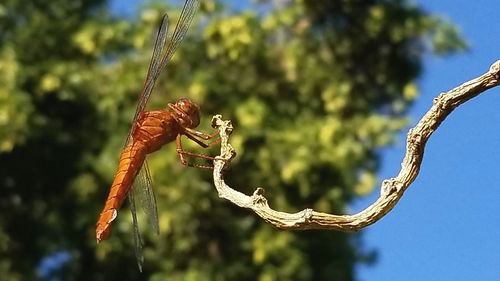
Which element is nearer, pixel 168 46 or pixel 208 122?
pixel 168 46

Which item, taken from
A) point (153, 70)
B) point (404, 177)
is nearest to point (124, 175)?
point (153, 70)

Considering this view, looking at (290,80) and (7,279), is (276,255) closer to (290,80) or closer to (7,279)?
(290,80)

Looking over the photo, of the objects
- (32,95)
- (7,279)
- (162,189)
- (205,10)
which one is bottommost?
(7,279)

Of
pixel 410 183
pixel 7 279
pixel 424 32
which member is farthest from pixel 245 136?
pixel 410 183

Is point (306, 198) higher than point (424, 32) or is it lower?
lower

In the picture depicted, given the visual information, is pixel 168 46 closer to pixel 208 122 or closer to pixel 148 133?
pixel 148 133
